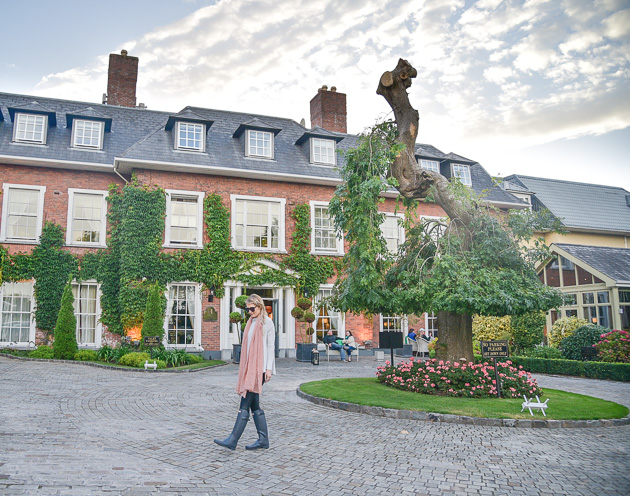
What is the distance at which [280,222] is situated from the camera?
20672mm

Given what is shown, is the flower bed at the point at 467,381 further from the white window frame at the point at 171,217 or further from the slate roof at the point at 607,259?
the white window frame at the point at 171,217

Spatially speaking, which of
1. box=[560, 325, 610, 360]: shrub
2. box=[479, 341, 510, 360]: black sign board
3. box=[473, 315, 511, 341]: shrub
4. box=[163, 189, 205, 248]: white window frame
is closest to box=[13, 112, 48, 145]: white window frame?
box=[163, 189, 205, 248]: white window frame

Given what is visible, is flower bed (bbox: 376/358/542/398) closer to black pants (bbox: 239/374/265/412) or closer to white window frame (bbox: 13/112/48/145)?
black pants (bbox: 239/374/265/412)

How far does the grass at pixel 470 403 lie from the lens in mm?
8594

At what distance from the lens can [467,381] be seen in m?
10.5

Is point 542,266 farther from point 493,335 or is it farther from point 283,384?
point 283,384

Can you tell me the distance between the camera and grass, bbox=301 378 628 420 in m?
8.59

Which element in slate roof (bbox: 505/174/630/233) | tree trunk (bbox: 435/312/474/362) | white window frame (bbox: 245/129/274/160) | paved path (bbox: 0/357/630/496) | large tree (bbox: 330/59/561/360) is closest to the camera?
paved path (bbox: 0/357/630/496)

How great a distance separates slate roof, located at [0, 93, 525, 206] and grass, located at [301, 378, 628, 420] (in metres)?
9.01

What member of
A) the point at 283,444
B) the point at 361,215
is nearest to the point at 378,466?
the point at 283,444

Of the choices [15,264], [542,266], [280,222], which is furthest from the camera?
[542,266]

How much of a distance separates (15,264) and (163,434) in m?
14.3

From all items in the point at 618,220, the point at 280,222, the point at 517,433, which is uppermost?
the point at 618,220

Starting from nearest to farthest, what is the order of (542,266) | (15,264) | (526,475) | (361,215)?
1. (526,475)
2. (361,215)
3. (15,264)
4. (542,266)
